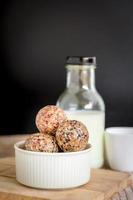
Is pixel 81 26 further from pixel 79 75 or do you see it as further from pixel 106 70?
pixel 79 75

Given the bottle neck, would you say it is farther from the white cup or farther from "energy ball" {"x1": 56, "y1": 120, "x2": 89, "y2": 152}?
"energy ball" {"x1": 56, "y1": 120, "x2": 89, "y2": 152}

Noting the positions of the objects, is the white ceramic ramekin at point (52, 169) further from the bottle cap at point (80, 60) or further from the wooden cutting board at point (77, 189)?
the bottle cap at point (80, 60)

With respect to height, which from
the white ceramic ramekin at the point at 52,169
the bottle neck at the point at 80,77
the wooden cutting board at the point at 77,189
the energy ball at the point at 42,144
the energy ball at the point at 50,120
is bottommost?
the wooden cutting board at the point at 77,189

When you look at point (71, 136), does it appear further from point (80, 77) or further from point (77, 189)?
point (80, 77)

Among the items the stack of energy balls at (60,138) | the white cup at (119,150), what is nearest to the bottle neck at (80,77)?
the white cup at (119,150)

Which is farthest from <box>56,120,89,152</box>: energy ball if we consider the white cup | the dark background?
the dark background

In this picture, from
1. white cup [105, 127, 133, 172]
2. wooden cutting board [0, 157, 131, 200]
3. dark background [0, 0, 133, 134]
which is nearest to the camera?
wooden cutting board [0, 157, 131, 200]

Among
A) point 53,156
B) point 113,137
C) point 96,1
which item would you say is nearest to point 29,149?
point 53,156
